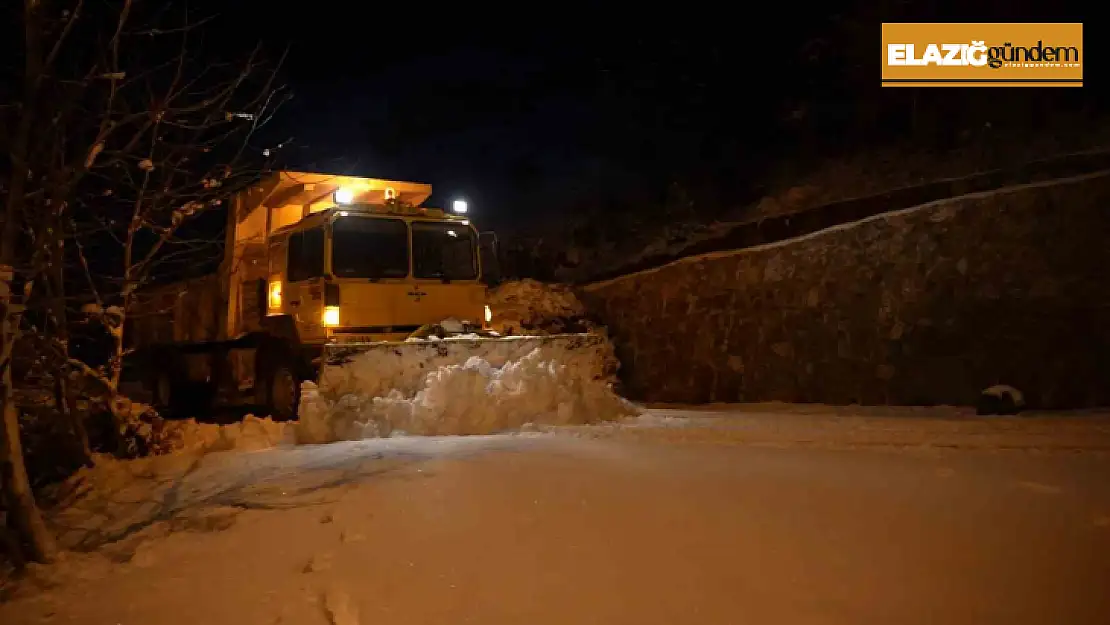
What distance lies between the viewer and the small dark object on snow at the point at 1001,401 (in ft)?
29.8

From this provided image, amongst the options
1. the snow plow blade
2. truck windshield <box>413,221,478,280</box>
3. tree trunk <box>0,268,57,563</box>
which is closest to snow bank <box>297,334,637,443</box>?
the snow plow blade

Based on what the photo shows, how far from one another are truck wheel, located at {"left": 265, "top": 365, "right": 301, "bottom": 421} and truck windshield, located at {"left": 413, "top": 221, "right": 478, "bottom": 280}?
2.10 metres

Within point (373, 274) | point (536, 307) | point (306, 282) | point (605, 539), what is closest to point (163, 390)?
point (306, 282)

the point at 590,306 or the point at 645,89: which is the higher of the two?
the point at 645,89

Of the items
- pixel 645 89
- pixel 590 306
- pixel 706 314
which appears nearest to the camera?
pixel 706 314

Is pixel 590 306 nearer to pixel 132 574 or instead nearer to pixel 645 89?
pixel 645 89

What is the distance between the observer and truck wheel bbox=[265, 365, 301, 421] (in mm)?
9914

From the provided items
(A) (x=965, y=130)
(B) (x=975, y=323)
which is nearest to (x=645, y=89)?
(A) (x=965, y=130)

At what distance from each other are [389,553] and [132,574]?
4.56 feet

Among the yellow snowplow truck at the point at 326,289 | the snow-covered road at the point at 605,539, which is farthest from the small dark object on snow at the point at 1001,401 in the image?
the yellow snowplow truck at the point at 326,289

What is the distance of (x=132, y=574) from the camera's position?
4.17 metres

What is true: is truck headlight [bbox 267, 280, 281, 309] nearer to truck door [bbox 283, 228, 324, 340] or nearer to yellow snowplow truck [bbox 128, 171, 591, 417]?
yellow snowplow truck [bbox 128, 171, 591, 417]

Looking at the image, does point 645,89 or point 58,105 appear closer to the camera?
point 58,105

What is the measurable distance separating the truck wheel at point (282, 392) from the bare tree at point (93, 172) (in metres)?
2.04
